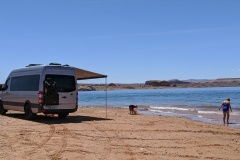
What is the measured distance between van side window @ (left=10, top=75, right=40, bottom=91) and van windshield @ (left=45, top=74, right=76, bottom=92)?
1.92 ft

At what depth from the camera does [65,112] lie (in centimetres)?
1586

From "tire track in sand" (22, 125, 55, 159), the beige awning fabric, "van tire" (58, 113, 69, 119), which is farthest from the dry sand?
the beige awning fabric

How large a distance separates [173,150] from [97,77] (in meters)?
10.4

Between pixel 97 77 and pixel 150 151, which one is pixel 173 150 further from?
pixel 97 77

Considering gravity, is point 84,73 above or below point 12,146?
above

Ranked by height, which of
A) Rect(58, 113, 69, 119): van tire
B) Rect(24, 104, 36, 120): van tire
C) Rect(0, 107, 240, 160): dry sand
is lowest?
Rect(0, 107, 240, 160): dry sand

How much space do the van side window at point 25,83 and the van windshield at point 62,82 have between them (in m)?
0.58

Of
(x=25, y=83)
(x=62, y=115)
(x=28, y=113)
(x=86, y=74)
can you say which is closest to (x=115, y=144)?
(x=28, y=113)

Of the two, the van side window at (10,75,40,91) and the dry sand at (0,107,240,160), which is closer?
the dry sand at (0,107,240,160)

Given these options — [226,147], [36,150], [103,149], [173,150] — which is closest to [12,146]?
[36,150]

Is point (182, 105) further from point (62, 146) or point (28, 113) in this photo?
point (62, 146)

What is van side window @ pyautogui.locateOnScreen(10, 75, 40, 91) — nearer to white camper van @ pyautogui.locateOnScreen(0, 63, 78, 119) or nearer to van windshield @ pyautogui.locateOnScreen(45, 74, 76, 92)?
white camper van @ pyautogui.locateOnScreen(0, 63, 78, 119)

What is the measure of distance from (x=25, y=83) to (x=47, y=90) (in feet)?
6.71

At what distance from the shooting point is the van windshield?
15.3 m
